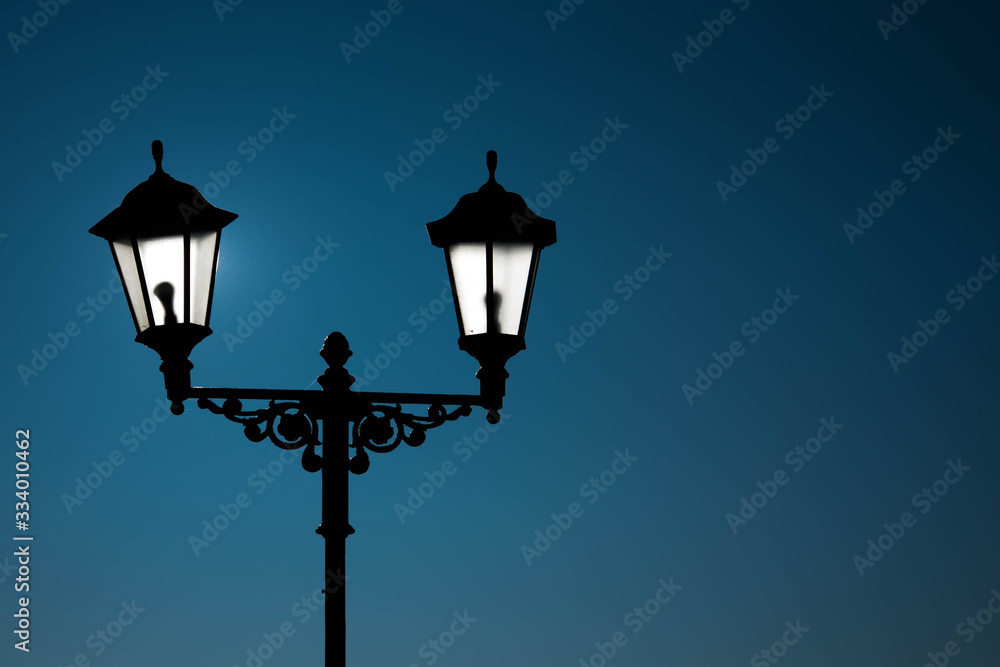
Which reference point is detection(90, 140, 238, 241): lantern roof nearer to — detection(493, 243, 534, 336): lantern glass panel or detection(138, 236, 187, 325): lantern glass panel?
detection(138, 236, 187, 325): lantern glass panel

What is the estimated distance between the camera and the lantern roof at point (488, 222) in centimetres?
511

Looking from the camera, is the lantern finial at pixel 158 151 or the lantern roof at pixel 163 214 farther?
the lantern finial at pixel 158 151

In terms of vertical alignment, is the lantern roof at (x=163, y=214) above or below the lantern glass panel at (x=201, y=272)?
above

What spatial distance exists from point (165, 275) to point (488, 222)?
158 centimetres

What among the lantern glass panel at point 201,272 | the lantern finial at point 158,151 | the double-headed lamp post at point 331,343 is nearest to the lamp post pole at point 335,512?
the double-headed lamp post at point 331,343

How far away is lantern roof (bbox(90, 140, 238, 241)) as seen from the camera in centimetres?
497

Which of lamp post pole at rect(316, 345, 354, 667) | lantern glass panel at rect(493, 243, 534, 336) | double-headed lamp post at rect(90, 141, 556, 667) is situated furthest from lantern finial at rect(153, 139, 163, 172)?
lantern glass panel at rect(493, 243, 534, 336)

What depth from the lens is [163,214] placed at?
16.3 ft

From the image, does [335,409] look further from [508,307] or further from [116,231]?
[116,231]

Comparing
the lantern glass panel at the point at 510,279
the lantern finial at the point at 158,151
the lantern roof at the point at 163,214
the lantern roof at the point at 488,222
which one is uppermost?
the lantern finial at the point at 158,151

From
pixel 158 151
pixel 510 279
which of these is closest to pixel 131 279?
pixel 158 151

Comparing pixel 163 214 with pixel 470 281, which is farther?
pixel 470 281

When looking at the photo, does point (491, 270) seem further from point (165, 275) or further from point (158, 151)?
point (158, 151)

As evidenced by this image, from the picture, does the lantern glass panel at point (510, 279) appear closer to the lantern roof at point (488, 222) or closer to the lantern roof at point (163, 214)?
the lantern roof at point (488, 222)
